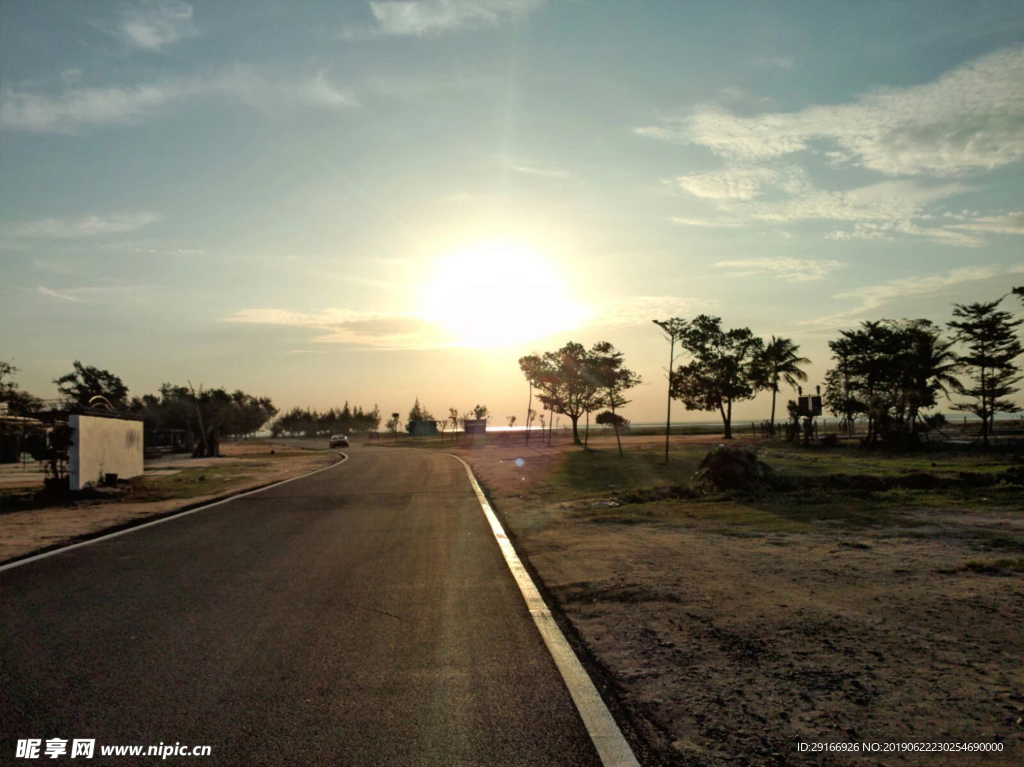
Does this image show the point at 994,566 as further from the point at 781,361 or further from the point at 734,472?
the point at 781,361

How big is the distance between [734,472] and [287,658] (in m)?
15.3

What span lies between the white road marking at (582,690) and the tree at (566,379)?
56.6 metres

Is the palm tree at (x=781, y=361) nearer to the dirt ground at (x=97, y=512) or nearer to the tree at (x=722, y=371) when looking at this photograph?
the tree at (x=722, y=371)

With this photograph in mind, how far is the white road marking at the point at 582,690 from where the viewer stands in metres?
3.83

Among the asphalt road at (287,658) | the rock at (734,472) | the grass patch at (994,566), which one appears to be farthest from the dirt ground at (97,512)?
the rock at (734,472)

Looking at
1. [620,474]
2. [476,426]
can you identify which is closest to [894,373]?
[620,474]

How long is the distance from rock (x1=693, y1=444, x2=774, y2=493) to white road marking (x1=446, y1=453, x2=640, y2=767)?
11.4 meters

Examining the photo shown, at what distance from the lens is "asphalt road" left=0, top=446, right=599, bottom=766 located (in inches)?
157

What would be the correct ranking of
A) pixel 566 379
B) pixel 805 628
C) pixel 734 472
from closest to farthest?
1. pixel 805 628
2. pixel 734 472
3. pixel 566 379

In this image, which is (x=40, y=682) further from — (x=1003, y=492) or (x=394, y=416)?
(x=394, y=416)

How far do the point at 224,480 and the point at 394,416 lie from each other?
107400 mm

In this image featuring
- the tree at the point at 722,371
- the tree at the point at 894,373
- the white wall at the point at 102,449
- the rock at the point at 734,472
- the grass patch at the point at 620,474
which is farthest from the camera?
the tree at the point at 722,371

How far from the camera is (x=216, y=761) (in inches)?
146

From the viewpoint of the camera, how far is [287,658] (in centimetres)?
536
